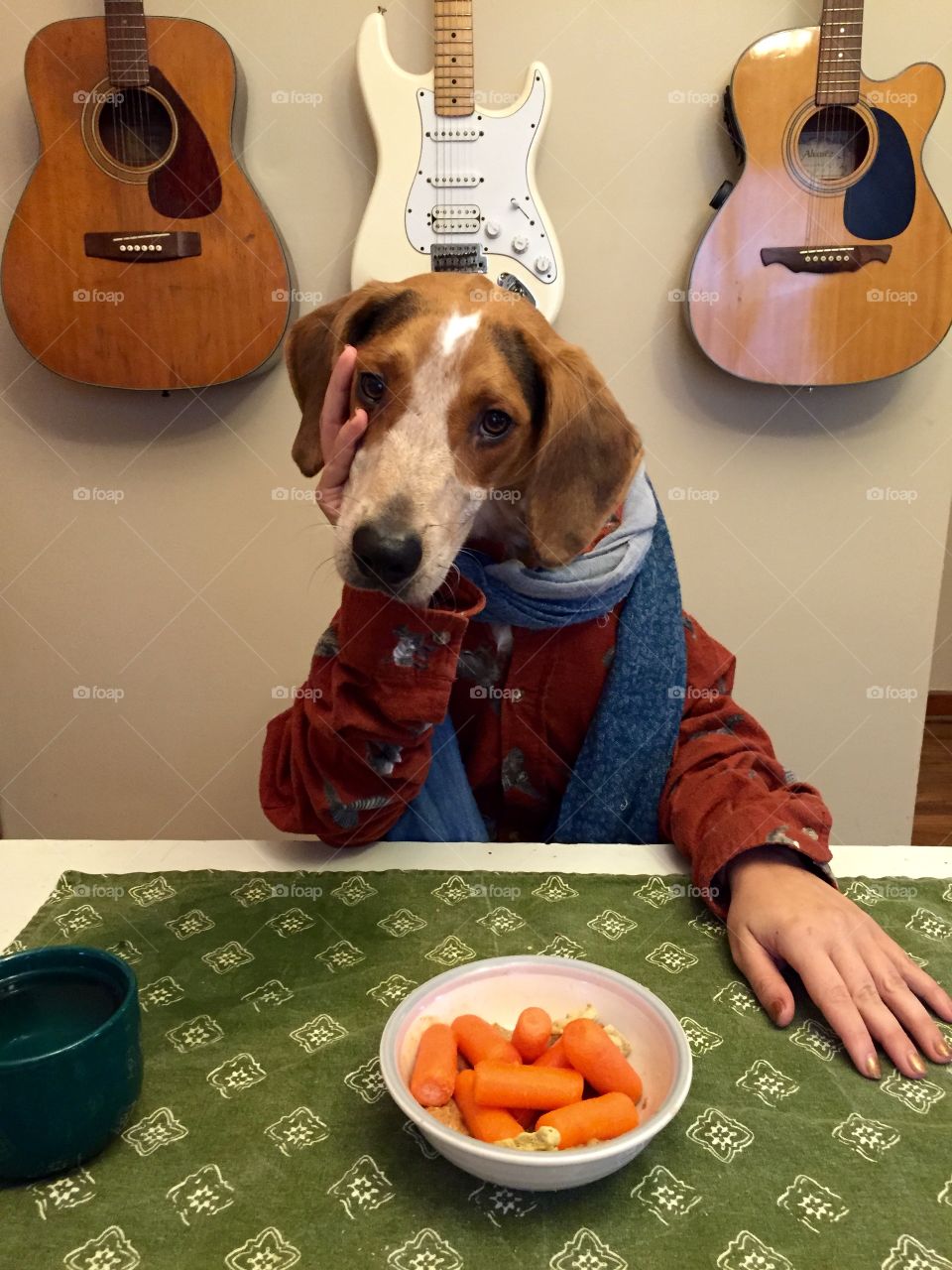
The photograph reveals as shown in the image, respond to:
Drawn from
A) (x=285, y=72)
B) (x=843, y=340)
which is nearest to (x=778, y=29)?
(x=843, y=340)

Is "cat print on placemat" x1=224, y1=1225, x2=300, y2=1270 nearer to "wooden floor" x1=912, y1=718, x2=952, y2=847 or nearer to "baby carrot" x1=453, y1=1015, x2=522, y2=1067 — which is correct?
"baby carrot" x1=453, y1=1015, x2=522, y2=1067

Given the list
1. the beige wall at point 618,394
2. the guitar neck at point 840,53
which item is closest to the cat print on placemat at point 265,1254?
the beige wall at point 618,394

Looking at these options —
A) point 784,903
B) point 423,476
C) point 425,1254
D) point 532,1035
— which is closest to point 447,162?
point 423,476

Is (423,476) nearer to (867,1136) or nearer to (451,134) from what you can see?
(867,1136)

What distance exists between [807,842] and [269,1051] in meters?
0.49

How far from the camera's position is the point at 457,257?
5.89ft

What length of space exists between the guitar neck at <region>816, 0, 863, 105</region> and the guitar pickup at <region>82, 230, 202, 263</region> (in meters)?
1.25

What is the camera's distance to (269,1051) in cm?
64

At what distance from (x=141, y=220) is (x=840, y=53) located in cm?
139

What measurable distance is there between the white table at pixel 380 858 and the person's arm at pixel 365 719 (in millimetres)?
45

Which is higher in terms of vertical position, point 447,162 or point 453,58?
point 453,58

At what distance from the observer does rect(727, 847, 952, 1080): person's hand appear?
657 millimetres

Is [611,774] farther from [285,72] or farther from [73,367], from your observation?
[285,72]

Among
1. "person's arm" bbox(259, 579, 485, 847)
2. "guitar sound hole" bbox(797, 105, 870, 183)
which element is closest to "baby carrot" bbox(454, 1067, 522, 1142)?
"person's arm" bbox(259, 579, 485, 847)
